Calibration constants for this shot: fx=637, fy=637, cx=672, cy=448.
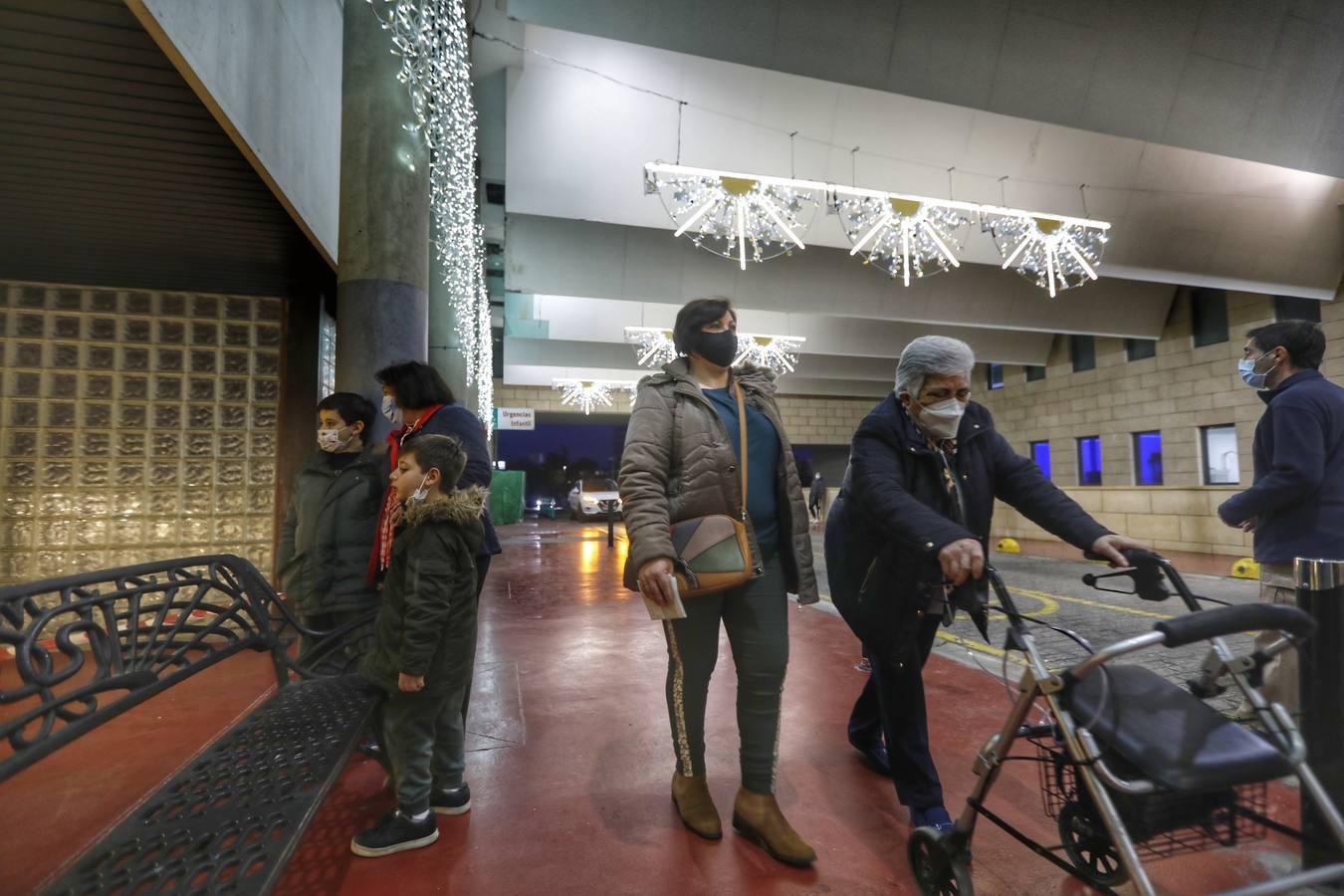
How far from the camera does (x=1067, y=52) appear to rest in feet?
19.9

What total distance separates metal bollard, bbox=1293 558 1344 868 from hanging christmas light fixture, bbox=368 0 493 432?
4275 mm

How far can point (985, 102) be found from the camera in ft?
20.1

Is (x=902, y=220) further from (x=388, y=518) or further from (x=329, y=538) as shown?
(x=329, y=538)

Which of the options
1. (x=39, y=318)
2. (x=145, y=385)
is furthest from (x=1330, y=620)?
(x=39, y=318)

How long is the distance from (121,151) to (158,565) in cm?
280

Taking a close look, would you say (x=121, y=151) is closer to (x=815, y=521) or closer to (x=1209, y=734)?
(x=1209, y=734)

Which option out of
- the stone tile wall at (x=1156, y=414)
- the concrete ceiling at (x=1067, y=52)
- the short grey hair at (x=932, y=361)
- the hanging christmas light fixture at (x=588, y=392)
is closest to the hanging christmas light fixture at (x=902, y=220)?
the concrete ceiling at (x=1067, y=52)

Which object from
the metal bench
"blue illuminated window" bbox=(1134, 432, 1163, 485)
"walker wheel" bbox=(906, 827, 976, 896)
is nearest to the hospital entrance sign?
the metal bench

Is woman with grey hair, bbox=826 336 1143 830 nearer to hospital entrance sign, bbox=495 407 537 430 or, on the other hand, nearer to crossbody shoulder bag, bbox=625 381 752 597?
crossbody shoulder bag, bbox=625 381 752 597

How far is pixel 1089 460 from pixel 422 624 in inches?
765

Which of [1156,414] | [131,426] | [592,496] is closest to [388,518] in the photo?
[131,426]

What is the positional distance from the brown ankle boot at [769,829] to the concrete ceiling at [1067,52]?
19.5ft

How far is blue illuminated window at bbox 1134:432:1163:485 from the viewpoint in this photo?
15164mm

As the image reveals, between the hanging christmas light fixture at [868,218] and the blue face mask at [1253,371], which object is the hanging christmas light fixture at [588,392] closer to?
the hanging christmas light fixture at [868,218]
